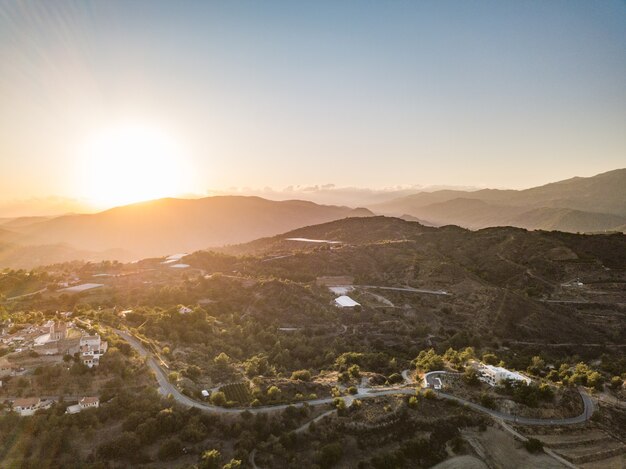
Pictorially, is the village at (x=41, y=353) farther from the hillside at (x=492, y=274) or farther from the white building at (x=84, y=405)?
the hillside at (x=492, y=274)

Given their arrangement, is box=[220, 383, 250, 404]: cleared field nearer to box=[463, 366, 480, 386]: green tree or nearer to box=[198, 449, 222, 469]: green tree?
box=[198, 449, 222, 469]: green tree

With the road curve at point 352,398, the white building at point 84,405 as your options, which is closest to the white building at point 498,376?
the road curve at point 352,398

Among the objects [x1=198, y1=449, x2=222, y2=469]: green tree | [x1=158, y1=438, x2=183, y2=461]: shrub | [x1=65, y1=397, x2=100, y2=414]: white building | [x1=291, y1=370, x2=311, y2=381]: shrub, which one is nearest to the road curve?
[x1=158, y1=438, x2=183, y2=461]: shrub

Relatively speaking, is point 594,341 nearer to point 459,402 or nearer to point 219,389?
point 459,402

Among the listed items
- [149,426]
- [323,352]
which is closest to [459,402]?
[323,352]

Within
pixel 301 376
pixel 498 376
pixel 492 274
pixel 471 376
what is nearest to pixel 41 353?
pixel 301 376

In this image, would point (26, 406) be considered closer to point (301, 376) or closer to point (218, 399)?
point (218, 399)
